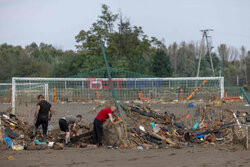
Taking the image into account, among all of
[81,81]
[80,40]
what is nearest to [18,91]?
[81,81]

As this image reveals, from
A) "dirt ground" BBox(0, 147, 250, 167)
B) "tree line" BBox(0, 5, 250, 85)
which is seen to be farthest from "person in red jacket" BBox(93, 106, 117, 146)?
"tree line" BBox(0, 5, 250, 85)

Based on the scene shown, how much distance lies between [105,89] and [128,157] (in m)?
4.89

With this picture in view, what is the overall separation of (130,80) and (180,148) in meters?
3.72

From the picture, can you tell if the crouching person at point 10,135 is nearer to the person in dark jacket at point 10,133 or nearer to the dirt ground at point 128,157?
the person in dark jacket at point 10,133

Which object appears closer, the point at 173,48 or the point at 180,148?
the point at 180,148

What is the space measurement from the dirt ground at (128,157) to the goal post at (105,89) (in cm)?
343

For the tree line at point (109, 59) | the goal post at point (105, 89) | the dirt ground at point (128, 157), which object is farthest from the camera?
the tree line at point (109, 59)

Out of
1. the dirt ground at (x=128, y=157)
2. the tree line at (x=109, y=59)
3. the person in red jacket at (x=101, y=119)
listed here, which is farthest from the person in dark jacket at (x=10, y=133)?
the tree line at (x=109, y=59)

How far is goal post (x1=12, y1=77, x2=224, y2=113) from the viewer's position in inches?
471

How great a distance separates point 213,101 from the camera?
39.9 ft

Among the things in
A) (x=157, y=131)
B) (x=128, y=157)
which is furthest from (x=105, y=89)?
(x=128, y=157)

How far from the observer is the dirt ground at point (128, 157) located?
7.09 m

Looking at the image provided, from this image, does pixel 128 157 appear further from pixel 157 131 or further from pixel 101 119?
pixel 157 131

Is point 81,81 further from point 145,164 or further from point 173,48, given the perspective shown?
point 173,48
